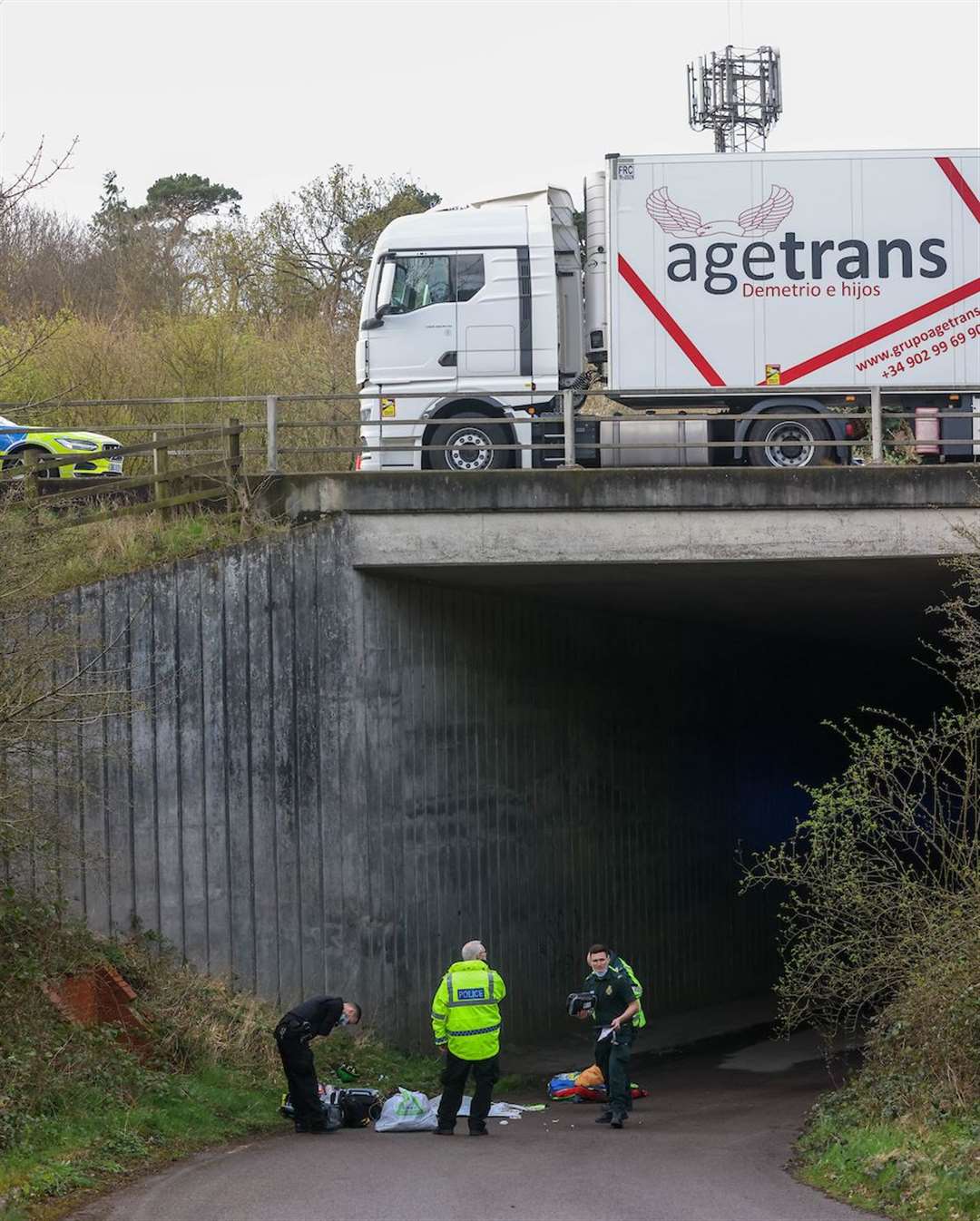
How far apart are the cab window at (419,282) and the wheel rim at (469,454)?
1612 mm

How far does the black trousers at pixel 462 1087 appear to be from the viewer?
11.3 metres

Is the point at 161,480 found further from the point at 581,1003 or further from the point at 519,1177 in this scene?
the point at 519,1177

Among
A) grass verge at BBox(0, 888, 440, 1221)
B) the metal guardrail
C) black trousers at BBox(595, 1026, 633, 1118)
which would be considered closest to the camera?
grass verge at BBox(0, 888, 440, 1221)

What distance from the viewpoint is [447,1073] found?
11.3m

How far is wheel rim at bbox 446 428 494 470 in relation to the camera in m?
15.7

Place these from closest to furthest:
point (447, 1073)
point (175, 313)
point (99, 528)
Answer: point (447, 1073) < point (99, 528) < point (175, 313)

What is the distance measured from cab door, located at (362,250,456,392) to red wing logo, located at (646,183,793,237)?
2.28 metres

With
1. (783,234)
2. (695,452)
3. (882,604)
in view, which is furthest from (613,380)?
(882,604)

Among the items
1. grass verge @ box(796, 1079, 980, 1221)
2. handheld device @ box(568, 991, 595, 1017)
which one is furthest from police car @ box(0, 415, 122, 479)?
grass verge @ box(796, 1079, 980, 1221)

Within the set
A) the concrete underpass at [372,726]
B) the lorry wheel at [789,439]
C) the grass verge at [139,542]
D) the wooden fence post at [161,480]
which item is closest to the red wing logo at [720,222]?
the lorry wheel at [789,439]

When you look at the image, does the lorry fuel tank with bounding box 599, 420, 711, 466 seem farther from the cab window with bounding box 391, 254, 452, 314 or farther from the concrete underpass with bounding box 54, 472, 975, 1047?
the cab window with bounding box 391, 254, 452, 314

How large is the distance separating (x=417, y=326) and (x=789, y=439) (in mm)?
4110

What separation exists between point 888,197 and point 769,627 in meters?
6.78

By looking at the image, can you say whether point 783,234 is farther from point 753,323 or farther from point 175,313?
point 175,313
